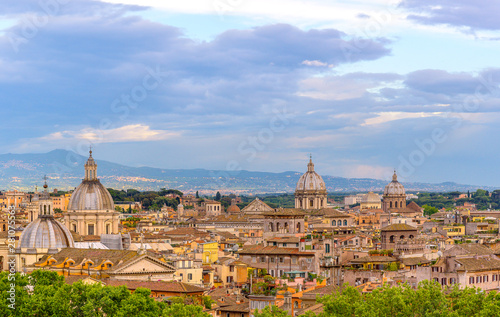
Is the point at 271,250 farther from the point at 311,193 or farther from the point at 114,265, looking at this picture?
the point at 311,193

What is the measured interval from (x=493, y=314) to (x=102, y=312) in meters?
16.6

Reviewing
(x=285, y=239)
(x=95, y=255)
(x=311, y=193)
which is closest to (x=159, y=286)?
(x=95, y=255)

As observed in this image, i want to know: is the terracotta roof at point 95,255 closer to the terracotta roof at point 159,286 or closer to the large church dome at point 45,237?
the large church dome at point 45,237

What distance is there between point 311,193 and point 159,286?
9183 cm

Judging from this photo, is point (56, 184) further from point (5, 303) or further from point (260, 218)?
point (5, 303)

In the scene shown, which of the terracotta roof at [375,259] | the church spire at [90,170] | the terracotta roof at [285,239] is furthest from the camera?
the church spire at [90,170]

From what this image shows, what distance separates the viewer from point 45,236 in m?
69.9

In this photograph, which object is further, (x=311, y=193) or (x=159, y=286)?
(x=311, y=193)

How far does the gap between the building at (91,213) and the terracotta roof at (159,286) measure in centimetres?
3273

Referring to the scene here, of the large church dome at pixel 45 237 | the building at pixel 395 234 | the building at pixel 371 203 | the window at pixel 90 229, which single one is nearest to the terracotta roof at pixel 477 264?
the building at pixel 395 234

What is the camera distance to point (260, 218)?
122 metres

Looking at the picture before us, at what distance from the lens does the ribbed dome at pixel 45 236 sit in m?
69.6

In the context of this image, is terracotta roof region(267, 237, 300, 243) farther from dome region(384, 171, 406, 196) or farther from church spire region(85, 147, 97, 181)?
dome region(384, 171, 406, 196)

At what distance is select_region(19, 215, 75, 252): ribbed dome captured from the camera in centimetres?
6956
